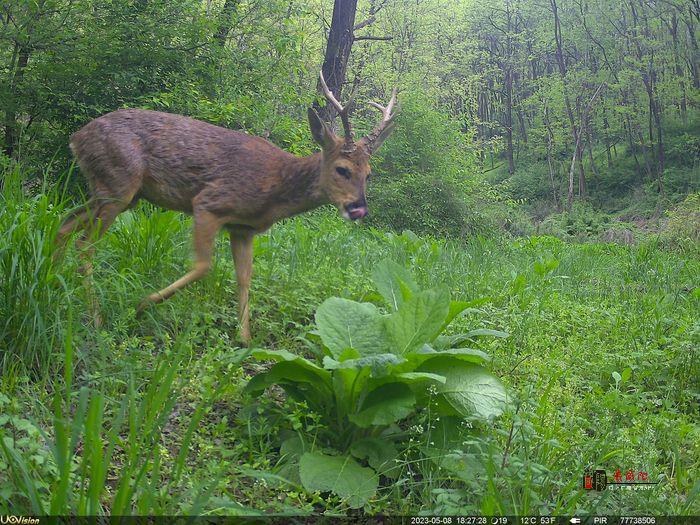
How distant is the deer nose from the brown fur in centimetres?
2

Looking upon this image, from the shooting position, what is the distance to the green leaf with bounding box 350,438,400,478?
9.47 feet

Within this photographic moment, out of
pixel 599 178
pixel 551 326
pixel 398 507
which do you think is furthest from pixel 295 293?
pixel 599 178

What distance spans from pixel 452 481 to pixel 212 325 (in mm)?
2223

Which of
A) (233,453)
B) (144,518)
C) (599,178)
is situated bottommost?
(599,178)

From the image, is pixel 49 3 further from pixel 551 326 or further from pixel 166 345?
pixel 551 326

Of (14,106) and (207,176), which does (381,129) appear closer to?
(207,176)

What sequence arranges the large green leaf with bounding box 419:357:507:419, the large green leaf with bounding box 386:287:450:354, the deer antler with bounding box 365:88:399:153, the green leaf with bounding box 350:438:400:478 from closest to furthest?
the green leaf with bounding box 350:438:400:478 < the large green leaf with bounding box 419:357:507:419 < the large green leaf with bounding box 386:287:450:354 < the deer antler with bounding box 365:88:399:153

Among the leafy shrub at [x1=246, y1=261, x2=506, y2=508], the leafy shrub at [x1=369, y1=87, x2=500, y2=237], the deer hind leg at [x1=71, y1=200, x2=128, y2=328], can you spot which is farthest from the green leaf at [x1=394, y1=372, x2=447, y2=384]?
the leafy shrub at [x1=369, y1=87, x2=500, y2=237]

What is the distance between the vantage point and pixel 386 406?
2871 millimetres

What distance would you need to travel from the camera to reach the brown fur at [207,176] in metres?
4.61

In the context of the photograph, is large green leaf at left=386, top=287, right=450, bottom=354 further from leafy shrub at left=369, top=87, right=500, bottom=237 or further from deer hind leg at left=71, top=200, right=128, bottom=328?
leafy shrub at left=369, top=87, right=500, bottom=237

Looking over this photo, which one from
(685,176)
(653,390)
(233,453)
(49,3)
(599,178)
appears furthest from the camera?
(599,178)

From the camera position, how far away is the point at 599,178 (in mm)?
36719

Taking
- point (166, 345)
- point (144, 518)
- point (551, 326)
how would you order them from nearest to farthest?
point (144, 518) → point (166, 345) → point (551, 326)
